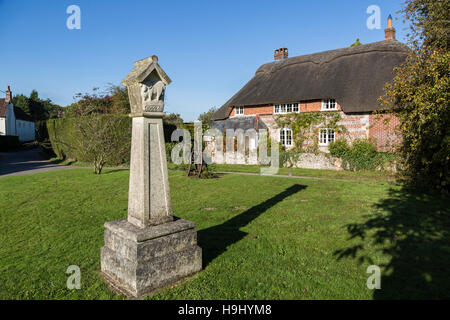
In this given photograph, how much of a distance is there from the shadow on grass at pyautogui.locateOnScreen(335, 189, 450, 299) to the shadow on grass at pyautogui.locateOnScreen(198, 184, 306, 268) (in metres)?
1.88

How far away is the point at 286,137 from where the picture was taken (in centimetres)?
2175

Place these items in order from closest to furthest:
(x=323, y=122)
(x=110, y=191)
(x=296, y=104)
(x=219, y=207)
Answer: (x=219, y=207), (x=110, y=191), (x=323, y=122), (x=296, y=104)

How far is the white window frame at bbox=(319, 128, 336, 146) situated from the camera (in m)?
19.8

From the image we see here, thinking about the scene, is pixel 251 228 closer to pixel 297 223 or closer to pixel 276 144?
pixel 297 223

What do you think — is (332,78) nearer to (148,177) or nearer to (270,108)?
(270,108)

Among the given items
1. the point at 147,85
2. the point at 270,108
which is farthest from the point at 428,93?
the point at 270,108

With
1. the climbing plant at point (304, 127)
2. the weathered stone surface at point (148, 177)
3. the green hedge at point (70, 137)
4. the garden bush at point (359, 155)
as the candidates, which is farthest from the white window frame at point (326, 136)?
the weathered stone surface at point (148, 177)

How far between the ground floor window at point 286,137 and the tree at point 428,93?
11236 millimetres

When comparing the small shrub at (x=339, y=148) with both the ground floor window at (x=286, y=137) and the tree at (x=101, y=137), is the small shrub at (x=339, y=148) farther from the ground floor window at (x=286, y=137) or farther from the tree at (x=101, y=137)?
the tree at (x=101, y=137)

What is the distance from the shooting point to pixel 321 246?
15.7ft

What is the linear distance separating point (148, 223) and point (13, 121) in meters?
55.6
